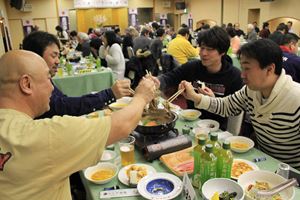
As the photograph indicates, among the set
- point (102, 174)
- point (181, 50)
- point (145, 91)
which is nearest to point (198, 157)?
point (145, 91)

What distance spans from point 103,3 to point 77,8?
4.57 feet

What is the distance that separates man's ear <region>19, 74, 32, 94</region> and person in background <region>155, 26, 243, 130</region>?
1278mm

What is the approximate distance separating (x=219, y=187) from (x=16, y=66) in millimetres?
1040

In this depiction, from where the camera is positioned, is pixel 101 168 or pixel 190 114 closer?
pixel 101 168

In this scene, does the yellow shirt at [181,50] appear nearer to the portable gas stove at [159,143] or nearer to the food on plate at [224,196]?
the portable gas stove at [159,143]

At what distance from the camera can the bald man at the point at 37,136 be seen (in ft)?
2.97

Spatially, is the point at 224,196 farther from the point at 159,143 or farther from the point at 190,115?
the point at 190,115

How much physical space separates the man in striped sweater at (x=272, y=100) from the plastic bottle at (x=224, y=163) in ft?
1.89

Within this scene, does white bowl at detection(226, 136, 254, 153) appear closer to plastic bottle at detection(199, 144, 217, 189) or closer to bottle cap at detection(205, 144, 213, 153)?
plastic bottle at detection(199, 144, 217, 189)

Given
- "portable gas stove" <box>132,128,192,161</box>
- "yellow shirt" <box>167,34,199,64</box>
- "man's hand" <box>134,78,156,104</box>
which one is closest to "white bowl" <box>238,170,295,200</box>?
"portable gas stove" <box>132,128,192,161</box>

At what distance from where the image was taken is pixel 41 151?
2.98 ft

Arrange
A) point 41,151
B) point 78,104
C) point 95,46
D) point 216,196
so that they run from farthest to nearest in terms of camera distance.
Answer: point 95,46 → point 78,104 → point 216,196 → point 41,151

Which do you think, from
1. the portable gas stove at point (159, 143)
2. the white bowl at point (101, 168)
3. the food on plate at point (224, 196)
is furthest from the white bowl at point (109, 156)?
the food on plate at point (224, 196)

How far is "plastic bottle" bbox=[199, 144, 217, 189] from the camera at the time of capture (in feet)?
4.17
